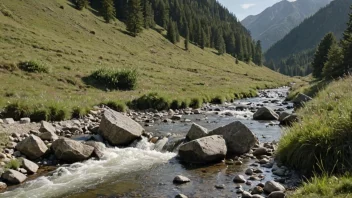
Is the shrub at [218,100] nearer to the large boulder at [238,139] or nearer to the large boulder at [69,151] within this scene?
the large boulder at [238,139]

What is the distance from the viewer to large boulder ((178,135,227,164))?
508 inches

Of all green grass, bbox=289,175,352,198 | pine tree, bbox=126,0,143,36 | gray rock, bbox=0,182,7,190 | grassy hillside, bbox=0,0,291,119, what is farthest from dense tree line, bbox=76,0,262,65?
green grass, bbox=289,175,352,198

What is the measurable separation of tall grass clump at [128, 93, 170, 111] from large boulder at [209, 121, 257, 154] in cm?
1450

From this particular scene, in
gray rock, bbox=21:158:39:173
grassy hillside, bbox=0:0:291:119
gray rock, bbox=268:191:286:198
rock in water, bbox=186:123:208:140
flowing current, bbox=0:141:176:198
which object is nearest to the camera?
gray rock, bbox=268:191:286:198

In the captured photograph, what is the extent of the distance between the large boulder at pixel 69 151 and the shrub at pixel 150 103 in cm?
1449

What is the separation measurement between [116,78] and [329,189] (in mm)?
31451

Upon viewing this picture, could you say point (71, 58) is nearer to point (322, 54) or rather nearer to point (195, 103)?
point (195, 103)

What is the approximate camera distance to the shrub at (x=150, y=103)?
28430 millimetres

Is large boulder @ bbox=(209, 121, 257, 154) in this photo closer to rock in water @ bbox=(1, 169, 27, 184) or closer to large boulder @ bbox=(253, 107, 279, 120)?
rock in water @ bbox=(1, 169, 27, 184)

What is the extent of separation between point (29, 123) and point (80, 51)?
114ft

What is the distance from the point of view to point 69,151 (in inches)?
523

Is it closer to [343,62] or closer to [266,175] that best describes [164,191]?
[266,175]

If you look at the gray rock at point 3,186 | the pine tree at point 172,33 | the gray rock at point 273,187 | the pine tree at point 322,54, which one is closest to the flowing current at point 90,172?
the gray rock at point 3,186

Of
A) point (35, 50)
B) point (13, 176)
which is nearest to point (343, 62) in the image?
point (35, 50)
